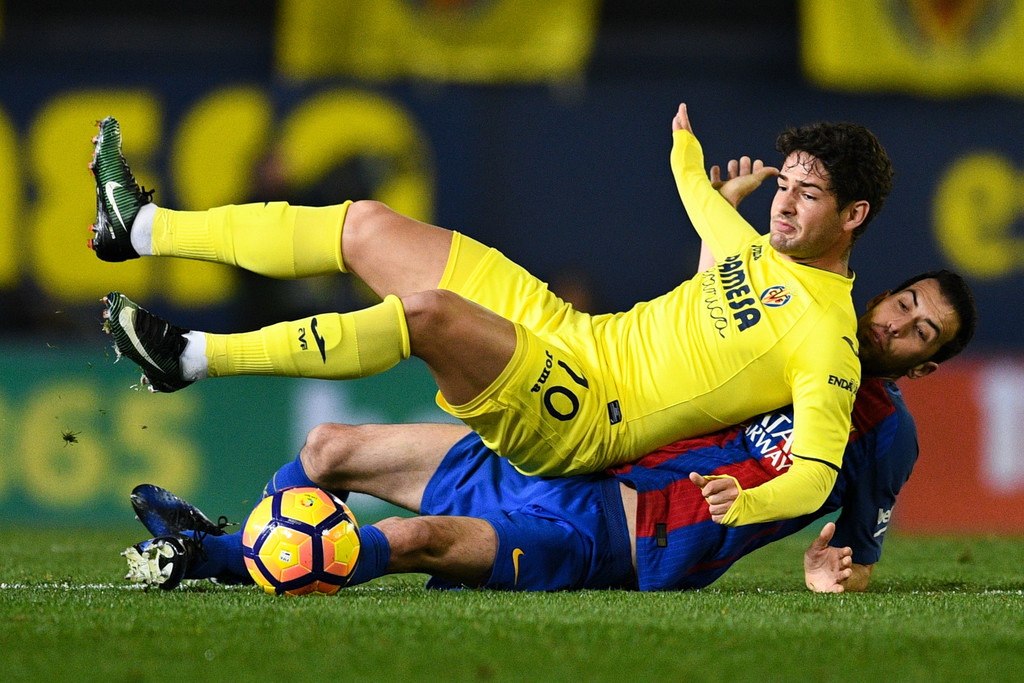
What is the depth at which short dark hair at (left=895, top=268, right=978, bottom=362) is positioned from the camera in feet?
15.3

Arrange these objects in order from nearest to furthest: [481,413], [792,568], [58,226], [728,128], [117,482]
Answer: [481,413] < [792,568] < [117,482] < [58,226] < [728,128]

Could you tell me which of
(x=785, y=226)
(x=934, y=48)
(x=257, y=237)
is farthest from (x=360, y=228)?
(x=934, y=48)

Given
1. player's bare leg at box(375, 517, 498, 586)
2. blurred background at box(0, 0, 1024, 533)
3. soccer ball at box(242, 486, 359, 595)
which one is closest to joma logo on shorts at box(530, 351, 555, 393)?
player's bare leg at box(375, 517, 498, 586)

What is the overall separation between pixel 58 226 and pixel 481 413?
22.6ft

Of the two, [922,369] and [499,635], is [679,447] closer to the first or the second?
[922,369]

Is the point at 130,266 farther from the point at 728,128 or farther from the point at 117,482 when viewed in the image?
the point at 728,128

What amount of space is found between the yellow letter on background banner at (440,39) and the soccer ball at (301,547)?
22.4 ft

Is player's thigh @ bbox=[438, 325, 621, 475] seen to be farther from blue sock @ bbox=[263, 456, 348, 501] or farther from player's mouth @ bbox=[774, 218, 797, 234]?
player's mouth @ bbox=[774, 218, 797, 234]

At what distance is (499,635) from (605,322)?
1.71 meters

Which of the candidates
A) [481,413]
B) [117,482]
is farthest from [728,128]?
[481,413]

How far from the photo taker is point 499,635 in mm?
3295

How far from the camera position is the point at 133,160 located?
33.9 ft

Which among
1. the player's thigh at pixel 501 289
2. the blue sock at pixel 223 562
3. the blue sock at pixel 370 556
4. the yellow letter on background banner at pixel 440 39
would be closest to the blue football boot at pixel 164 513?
the blue sock at pixel 223 562

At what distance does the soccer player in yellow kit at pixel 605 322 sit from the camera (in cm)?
412
